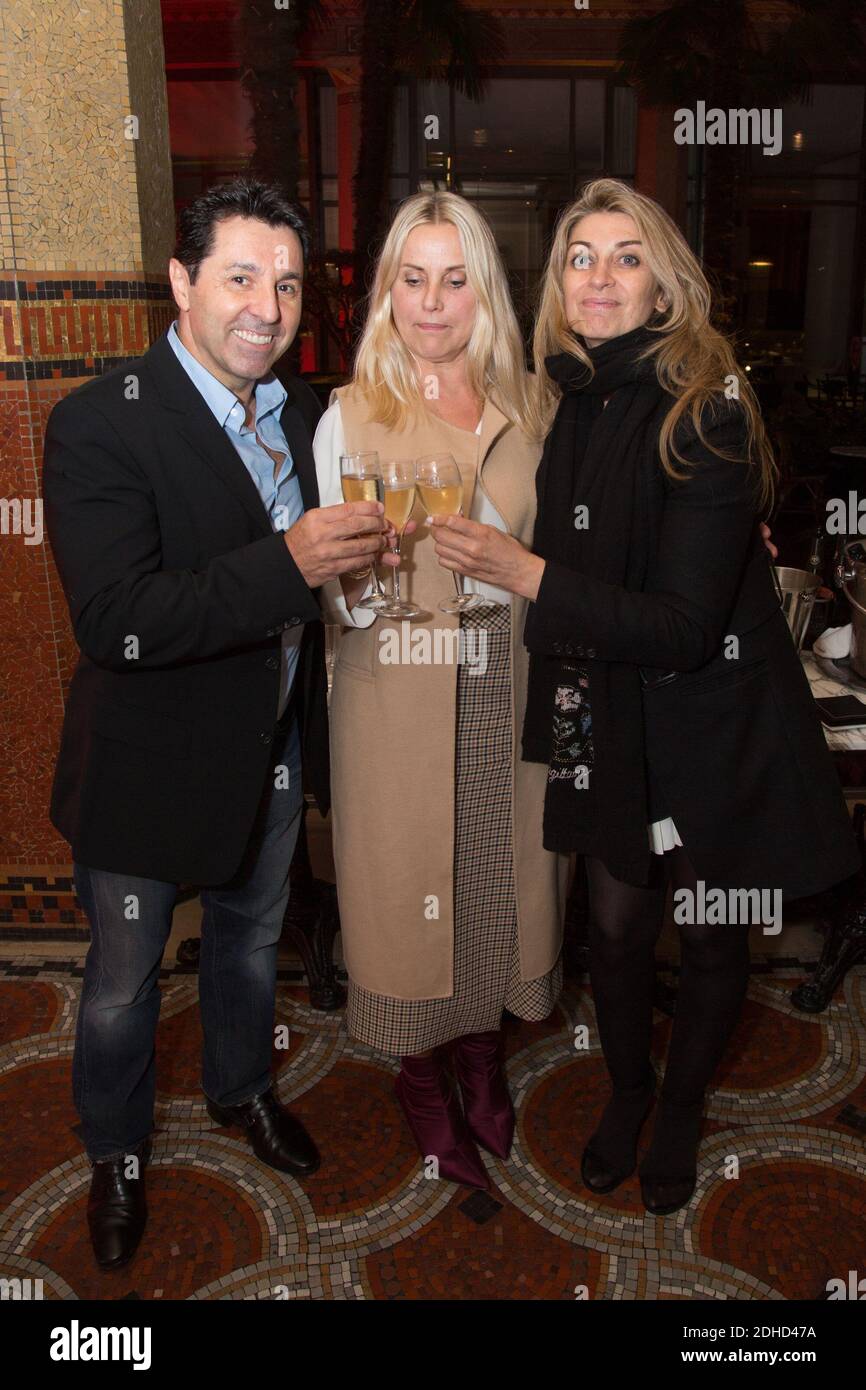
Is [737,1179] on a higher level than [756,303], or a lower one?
lower

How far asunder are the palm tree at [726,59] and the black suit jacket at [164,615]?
793 centimetres

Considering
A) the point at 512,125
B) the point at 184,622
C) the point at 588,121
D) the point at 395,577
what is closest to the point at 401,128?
the point at 512,125

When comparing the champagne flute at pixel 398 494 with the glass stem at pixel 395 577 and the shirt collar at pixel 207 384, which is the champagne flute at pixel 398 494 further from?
the shirt collar at pixel 207 384

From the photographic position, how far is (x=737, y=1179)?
2.26 meters

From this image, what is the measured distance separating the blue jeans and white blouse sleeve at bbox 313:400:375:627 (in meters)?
0.29

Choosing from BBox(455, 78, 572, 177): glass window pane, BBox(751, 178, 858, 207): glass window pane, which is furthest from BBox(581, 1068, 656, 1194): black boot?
BBox(751, 178, 858, 207): glass window pane

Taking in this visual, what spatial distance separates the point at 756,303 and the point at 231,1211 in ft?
44.4

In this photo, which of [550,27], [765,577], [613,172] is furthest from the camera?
[613,172]

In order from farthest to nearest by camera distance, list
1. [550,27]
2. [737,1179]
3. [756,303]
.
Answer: [756,303] < [550,27] < [737,1179]

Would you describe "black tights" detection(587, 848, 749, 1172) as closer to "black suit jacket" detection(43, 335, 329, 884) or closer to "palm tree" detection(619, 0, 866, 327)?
"black suit jacket" detection(43, 335, 329, 884)

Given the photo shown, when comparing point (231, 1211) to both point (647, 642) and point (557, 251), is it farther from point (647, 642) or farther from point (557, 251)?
point (557, 251)

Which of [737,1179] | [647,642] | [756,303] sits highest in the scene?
[756,303]

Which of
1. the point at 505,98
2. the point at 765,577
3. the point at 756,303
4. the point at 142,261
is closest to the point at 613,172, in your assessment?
the point at 505,98

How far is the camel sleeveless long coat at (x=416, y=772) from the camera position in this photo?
2.01m
